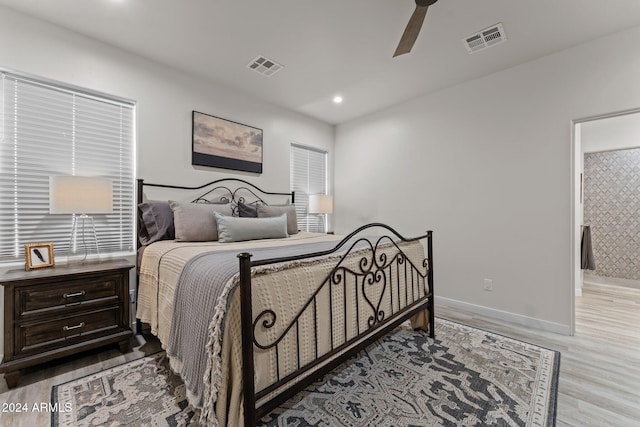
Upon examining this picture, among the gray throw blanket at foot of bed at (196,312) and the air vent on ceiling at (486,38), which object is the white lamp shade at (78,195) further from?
the air vent on ceiling at (486,38)

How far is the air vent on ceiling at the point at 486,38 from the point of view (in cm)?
232

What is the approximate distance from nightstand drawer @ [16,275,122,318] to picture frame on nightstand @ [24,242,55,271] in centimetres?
28

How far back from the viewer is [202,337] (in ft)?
4.02

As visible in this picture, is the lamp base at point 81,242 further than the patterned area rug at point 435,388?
Yes

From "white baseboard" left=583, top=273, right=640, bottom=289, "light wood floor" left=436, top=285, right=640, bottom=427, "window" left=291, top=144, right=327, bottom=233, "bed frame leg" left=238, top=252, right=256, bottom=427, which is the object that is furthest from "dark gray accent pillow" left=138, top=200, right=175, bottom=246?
"white baseboard" left=583, top=273, right=640, bottom=289

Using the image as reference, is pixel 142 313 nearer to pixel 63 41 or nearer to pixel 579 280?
pixel 63 41

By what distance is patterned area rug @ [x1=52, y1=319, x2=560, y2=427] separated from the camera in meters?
1.48

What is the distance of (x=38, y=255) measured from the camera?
205cm

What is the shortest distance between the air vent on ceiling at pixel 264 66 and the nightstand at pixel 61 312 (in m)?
2.27

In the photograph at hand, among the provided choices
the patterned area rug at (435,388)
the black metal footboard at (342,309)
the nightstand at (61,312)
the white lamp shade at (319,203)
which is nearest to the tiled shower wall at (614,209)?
the patterned area rug at (435,388)

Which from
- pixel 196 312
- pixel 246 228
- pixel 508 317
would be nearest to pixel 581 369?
pixel 508 317

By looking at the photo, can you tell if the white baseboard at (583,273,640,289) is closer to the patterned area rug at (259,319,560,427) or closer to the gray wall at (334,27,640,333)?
the gray wall at (334,27,640,333)

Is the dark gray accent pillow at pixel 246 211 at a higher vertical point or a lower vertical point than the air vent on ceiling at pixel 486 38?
lower

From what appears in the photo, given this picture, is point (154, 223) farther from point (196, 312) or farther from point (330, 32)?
point (330, 32)
